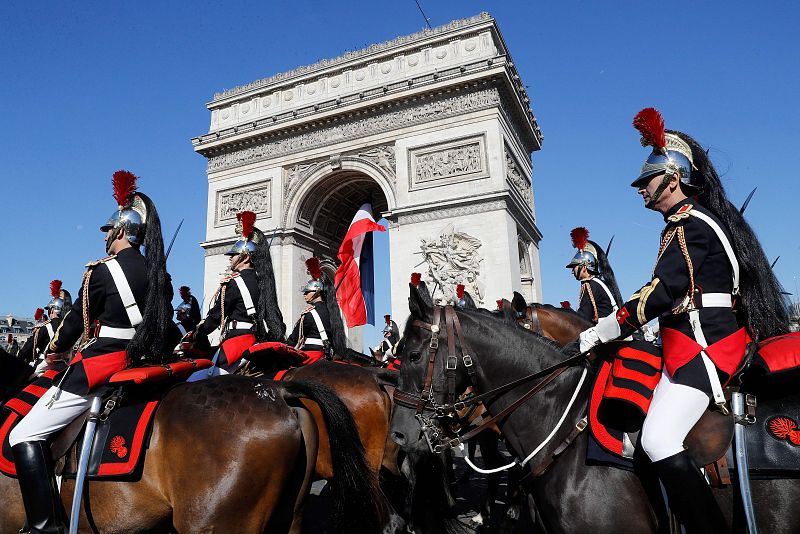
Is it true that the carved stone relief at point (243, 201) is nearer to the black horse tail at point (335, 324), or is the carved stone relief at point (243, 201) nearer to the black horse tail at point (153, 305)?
the black horse tail at point (335, 324)

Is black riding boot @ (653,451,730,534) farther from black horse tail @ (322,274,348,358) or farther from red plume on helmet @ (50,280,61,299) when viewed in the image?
red plume on helmet @ (50,280,61,299)

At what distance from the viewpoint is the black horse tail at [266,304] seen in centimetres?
511

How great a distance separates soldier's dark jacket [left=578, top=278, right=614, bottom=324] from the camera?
20.3 feet

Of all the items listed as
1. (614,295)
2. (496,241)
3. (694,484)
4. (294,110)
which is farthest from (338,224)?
(694,484)

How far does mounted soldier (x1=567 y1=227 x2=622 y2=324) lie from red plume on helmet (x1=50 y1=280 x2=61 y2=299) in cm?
975

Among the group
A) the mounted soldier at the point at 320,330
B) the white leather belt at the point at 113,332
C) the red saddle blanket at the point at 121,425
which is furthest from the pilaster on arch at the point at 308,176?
the red saddle blanket at the point at 121,425

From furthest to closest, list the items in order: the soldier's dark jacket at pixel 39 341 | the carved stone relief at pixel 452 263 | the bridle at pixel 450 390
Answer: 1. the carved stone relief at pixel 452 263
2. the soldier's dark jacket at pixel 39 341
3. the bridle at pixel 450 390

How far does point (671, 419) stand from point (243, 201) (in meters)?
20.1

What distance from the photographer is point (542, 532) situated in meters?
2.49

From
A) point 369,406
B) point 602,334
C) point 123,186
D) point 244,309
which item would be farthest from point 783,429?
point 244,309

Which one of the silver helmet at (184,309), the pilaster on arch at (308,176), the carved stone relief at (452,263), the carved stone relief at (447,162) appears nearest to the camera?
the silver helmet at (184,309)

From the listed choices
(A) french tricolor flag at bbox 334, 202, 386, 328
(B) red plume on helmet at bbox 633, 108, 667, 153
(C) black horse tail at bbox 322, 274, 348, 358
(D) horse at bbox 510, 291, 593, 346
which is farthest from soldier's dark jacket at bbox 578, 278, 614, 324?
(A) french tricolor flag at bbox 334, 202, 386, 328

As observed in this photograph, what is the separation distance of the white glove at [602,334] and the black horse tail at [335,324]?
4333 mm

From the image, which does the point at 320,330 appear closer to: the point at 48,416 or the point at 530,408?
the point at 48,416
